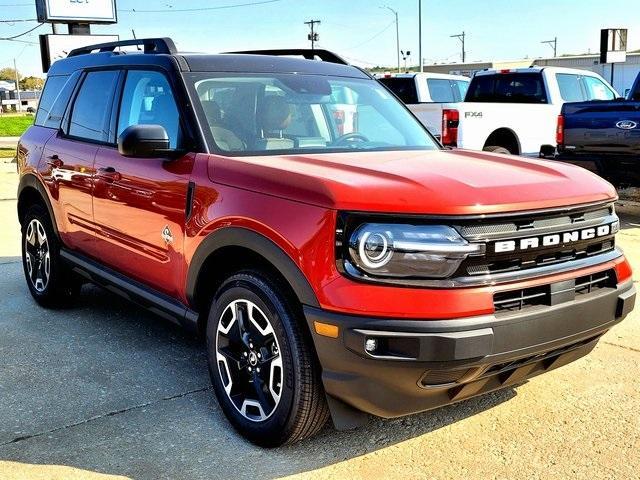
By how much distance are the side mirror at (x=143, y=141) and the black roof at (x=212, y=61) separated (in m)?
0.51

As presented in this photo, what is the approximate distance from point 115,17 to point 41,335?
22589mm

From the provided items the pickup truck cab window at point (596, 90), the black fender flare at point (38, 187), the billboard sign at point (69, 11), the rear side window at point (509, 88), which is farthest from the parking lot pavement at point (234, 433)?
the billboard sign at point (69, 11)

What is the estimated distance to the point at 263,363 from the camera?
3.28 meters

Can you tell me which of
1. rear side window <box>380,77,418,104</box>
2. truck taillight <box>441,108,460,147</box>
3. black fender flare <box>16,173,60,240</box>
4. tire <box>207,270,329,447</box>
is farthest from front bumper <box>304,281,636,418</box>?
rear side window <box>380,77,418,104</box>

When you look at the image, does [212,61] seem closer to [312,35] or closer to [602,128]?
[602,128]

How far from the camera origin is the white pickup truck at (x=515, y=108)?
34.5 ft

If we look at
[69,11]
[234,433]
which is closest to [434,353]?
[234,433]

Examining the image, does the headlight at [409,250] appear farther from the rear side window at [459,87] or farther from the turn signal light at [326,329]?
the rear side window at [459,87]

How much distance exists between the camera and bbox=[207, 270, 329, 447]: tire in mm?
3059

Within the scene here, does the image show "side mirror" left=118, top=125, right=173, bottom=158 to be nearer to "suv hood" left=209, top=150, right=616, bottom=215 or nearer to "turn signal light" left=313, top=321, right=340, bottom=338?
"suv hood" left=209, top=150, right=616, bottom=215

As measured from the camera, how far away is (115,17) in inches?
995

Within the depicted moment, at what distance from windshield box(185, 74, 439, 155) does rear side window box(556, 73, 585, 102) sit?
8.36 metres

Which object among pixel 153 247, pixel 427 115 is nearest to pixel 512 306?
pixel 153 247

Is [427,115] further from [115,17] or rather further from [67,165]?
[115,17]
